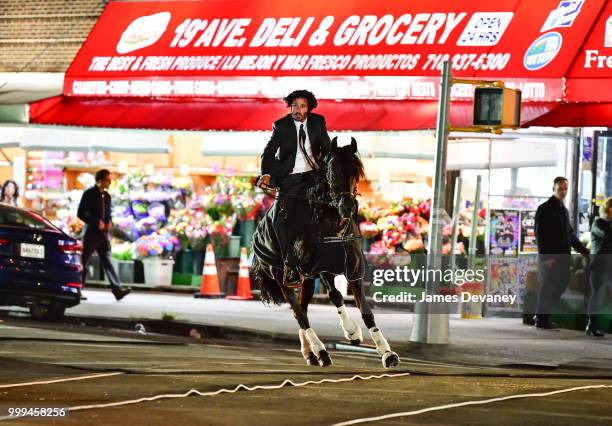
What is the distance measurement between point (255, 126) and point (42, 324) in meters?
6.10

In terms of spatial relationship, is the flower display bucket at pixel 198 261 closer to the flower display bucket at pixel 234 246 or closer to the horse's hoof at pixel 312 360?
the flower display bucket at pixel 234 246

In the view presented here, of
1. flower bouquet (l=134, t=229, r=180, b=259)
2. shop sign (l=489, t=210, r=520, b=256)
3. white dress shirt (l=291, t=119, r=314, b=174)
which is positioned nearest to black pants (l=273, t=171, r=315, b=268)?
white dress shirt (l=291, t=119, r=314, b=174)

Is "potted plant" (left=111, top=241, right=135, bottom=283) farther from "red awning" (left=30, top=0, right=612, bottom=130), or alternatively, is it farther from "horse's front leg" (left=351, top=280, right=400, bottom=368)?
"horse's front leg" (left=351, top=280, right=400, bottom=368)

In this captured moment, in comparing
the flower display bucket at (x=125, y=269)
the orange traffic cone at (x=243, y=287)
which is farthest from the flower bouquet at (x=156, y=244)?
the orange traffic cone at (x=243, y=287)

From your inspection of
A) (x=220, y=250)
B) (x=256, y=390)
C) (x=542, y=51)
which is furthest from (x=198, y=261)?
(x=256, y=390)

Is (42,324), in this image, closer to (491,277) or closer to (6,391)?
(491,277)

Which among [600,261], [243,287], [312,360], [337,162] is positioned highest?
[337,162]

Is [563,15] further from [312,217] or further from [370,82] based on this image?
[312,217]

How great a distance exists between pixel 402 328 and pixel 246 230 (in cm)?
689

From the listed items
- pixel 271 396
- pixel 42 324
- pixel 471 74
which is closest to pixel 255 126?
pixel 471 74

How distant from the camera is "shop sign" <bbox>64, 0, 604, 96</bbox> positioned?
72.1 ft

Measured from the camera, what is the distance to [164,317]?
64.3 feet

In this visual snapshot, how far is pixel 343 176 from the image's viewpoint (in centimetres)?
1284

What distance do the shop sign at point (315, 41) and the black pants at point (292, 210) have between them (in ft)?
28.3
